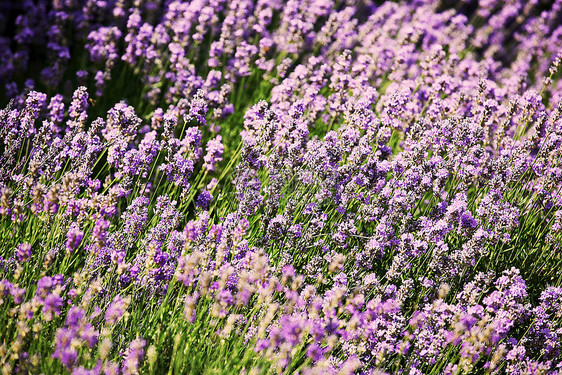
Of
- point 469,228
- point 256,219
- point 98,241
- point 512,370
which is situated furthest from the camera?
point 256,219

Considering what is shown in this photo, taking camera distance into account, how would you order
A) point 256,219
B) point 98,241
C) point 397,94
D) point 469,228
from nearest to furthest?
point 98,241, point 469,228, point 256,219, point 397,94

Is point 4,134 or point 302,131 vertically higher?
point 302,131

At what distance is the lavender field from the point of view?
245cm

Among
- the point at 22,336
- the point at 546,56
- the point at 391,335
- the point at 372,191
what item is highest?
the point at 546,56

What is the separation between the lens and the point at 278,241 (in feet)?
10.7

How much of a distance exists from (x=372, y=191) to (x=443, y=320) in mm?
965

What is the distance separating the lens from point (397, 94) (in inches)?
149

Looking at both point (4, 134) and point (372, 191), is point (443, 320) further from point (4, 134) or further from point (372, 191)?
point (4, 134)

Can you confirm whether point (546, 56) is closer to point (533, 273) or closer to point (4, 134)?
point (533, 273)

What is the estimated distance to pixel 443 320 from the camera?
2723 mm

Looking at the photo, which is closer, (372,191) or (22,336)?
(22,336)

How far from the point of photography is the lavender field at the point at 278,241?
2449 millimetres

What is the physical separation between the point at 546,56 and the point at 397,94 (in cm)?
509

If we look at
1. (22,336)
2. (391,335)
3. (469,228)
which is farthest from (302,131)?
(22,336)
